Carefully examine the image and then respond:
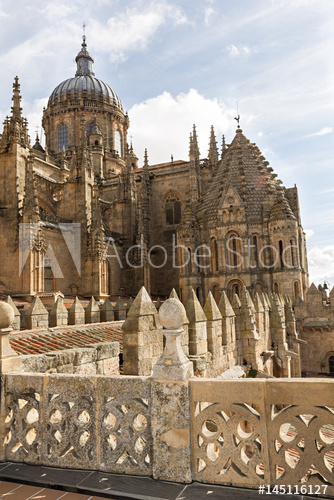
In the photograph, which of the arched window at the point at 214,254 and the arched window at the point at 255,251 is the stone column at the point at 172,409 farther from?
the arched window at the point at 214,254

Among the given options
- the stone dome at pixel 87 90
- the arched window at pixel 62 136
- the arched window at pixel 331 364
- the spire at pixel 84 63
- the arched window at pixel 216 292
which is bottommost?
the arched window at pixel 331 364

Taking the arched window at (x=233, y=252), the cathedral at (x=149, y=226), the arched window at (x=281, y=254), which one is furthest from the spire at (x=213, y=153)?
the arched window at (x=281, y=254)

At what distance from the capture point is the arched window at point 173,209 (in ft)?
116

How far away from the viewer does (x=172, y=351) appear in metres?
3.54

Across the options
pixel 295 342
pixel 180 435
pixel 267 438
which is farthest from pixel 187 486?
pixel 295 342

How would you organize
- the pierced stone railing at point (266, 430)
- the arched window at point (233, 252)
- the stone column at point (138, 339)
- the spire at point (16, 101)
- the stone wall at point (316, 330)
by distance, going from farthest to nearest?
the arched window at point (233, 252)
the stone wall at point (316, 330)
the spire at point (16, 101)
the stone column at point (138, 339)
the pierced stone railing at point (266, 430)

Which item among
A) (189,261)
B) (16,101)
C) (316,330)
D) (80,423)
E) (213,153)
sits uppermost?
(213,153)

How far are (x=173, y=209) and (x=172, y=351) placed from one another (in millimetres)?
32575

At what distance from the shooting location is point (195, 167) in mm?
31938

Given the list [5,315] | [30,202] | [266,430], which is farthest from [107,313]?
[266,430]

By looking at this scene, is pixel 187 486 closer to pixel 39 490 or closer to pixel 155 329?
pixel 39 490

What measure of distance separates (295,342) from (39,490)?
18932mm

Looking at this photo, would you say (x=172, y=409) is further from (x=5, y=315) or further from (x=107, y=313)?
(x=107, y=313)

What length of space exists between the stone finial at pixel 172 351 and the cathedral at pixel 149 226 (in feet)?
50.9
